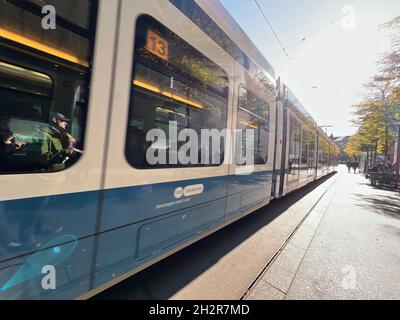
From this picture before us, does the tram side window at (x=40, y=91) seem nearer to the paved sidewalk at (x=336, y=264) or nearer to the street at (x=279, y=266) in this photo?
the street at (x=279, y=266)

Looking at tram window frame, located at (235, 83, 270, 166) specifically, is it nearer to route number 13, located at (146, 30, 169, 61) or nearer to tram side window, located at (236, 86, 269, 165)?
tram side window, located at (236, 86, 269, 165)

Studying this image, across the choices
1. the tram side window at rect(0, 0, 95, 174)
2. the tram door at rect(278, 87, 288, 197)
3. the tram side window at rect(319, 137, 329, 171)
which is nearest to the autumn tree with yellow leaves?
the tram side window at rect(319, 137, 329, 171)

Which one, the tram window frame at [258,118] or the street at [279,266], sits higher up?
the tram window frame at [258,118]

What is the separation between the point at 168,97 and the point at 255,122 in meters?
2.46

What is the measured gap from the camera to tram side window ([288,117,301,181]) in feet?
23.7

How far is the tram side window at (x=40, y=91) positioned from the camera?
1.32 meters

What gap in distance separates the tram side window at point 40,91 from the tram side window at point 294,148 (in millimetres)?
6495

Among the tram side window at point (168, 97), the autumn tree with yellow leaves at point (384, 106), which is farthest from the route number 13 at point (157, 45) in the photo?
the autumn tree with yellow leaves at point (384, 106)

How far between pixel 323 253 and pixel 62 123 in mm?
4169

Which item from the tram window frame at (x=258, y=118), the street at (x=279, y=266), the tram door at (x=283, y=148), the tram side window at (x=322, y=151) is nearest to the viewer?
the street at (x=279, y=266)

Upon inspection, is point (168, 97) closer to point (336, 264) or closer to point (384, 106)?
point (336, 264)

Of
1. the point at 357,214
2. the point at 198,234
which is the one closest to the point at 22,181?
the point at 198,234

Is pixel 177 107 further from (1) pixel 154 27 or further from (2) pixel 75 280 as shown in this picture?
(2) pixel 75 280

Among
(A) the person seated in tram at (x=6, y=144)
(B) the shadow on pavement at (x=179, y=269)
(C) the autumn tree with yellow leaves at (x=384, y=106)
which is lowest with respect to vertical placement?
(B) the shadow on pavement at (x=179, y=269)
